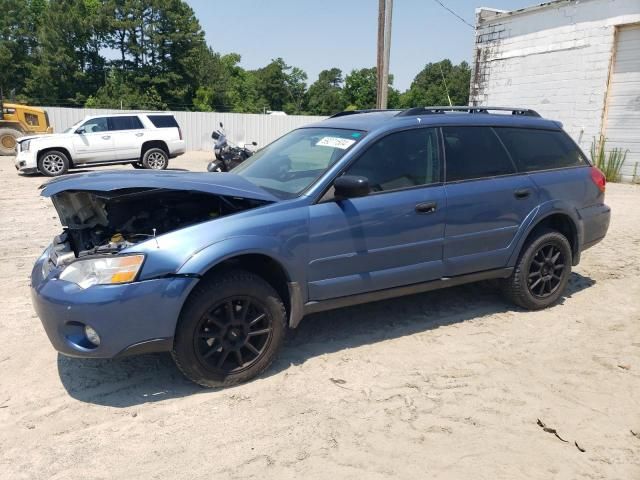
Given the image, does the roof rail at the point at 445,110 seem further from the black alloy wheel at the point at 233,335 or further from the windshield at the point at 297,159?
the black alloy wheel at the point at 233,335

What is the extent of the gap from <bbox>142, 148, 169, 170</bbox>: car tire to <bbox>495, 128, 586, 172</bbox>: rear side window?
43.2 feet

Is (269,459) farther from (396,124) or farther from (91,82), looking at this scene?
(91,82)

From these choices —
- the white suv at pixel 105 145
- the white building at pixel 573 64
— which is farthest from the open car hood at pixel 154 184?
the white building at pixel 573 64

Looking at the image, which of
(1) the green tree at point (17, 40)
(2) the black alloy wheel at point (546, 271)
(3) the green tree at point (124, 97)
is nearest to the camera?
(2) the black alloy wheel at point (546, 271)

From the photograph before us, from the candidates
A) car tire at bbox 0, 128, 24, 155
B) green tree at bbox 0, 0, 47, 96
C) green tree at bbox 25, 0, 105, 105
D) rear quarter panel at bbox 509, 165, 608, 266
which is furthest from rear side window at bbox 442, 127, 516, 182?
green tree at bbox 0, 0, 47, 96

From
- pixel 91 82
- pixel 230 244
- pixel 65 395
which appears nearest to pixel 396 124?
pixel 230 244

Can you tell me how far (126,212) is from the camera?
3.99m

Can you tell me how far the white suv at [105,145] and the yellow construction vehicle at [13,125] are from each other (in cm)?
651

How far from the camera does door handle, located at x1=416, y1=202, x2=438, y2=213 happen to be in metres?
4.06

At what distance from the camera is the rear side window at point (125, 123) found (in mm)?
15820

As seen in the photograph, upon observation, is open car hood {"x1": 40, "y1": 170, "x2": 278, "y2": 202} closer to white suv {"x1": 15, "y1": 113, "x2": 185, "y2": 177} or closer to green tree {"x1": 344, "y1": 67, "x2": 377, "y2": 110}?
white suv {"x1": 15, "y1": 113, "x2": 185, "y2": 177}

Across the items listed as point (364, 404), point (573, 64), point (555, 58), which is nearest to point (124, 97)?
point (555, 58)

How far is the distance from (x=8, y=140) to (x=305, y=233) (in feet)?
70.3

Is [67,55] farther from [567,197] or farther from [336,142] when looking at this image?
[567,197]
